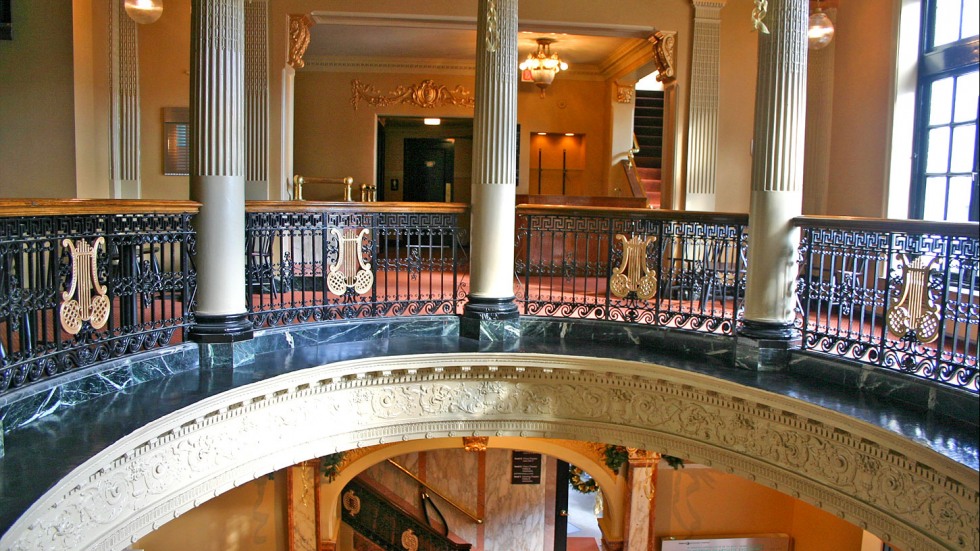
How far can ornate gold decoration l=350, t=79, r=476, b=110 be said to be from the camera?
13.3 meters

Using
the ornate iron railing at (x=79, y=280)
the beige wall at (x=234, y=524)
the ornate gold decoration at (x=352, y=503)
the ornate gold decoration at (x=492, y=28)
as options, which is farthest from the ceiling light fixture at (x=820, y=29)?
the ornate gold decoration at (x=352, y=503)

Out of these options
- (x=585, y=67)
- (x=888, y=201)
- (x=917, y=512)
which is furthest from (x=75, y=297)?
(x=585, y=67)

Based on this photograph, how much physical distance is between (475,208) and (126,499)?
380cm

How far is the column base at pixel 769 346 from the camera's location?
600cm

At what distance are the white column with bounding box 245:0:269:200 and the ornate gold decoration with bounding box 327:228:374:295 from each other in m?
2.72

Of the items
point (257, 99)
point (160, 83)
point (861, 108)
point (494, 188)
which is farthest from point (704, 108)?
point (160, 83)

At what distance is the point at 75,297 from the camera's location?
495cm

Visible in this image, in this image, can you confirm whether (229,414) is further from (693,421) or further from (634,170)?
(634,170)

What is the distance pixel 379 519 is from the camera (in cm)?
1031

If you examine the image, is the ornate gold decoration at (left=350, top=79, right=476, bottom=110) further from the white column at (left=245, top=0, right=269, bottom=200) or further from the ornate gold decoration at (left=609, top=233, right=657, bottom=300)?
the ornate gold decoration at (left=609, top=233, right=657, bottom=300)

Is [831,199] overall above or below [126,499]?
above

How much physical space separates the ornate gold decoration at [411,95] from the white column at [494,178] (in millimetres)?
6508

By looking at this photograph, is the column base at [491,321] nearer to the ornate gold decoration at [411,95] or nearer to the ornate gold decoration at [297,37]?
the ornate gold decoration at [297,37]

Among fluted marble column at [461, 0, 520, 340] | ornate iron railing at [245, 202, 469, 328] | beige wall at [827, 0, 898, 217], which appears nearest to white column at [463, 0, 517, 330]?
fluted marble column at [461, 0, 520, 340]
